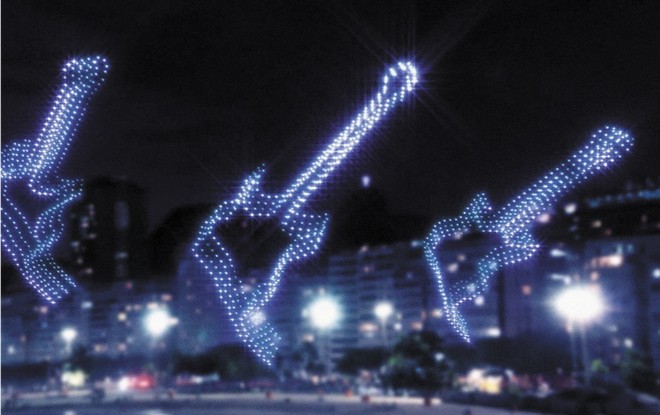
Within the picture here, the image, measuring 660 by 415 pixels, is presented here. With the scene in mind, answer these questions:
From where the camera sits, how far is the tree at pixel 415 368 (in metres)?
8.28

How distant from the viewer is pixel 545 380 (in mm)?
11969

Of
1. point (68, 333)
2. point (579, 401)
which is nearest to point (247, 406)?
point (579, 401)

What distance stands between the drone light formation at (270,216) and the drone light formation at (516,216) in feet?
3.16

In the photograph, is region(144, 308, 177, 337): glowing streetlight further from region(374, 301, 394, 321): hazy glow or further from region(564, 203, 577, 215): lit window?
region(564, 203, 577, 215): lit window

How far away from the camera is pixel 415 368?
27.6 feet

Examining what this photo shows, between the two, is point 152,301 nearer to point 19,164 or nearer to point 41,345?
point 41,345

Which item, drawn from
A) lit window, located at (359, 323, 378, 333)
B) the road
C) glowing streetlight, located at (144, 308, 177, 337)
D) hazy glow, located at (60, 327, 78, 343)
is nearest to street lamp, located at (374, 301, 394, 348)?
the road

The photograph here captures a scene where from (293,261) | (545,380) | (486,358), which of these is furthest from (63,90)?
(486,358)

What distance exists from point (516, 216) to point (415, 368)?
4.34m

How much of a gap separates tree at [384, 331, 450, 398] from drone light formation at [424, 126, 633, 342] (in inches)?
137

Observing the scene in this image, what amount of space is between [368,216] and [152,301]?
5520 millimetres

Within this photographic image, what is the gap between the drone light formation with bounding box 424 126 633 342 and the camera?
396 cm

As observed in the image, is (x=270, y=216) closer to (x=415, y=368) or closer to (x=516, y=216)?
(x=516, y=216)

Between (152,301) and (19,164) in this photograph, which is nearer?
(19,164)
